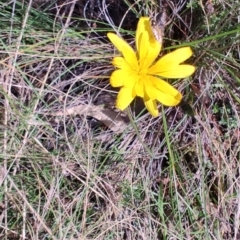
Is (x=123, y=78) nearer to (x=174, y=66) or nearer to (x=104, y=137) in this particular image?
(x=174, y=66)

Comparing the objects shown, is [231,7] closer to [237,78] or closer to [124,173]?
[237,78]

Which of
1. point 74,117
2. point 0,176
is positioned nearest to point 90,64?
point 74,117

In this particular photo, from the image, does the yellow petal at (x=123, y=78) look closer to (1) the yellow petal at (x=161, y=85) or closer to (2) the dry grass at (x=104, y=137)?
(1) the yellow petal at (x=161, y=85)

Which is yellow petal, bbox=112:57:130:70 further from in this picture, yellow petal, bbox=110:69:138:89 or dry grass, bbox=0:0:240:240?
dry grass, bbox=0:0:240:240

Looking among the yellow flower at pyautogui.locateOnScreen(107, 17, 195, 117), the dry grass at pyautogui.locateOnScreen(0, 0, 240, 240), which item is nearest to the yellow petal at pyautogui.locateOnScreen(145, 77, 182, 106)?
the yellow flower at pyautogui.locateOnScreen(107, 17, 195, 117)

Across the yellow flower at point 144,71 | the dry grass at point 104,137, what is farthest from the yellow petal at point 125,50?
the dry grass at point 104,137

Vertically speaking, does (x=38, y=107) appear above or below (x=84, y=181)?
above
